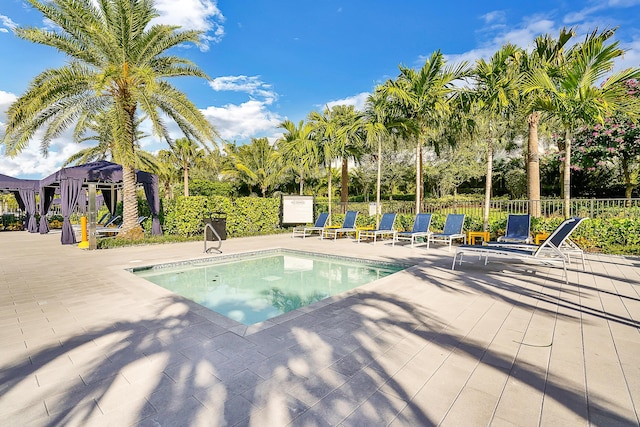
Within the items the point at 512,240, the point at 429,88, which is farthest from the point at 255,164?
the point at 512,240

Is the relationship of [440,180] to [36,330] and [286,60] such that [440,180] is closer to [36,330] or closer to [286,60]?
[286,60]

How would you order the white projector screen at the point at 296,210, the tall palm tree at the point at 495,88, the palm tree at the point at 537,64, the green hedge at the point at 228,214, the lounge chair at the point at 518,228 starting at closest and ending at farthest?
the lounge chair at the point at 518,228
the tall palm tree at the point at 495,88
the palm tree at the point at 537,64
the green hedge at the point at 228,214
the white projector screen at the point at 296,210

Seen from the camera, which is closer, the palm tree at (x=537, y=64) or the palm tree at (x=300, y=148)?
the palm tree at (x=537, y=64)

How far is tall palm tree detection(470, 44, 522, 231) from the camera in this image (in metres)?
8.79

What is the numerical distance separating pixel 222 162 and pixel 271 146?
24.1ft

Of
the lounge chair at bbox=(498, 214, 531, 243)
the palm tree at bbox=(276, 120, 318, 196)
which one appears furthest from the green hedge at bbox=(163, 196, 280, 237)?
the lounge chair at bbox=(498, 214, 531, 243)

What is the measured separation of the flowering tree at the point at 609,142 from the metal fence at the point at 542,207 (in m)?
7.05

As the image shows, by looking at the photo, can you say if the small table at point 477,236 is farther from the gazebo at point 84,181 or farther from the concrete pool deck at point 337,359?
the gazebo at point 84,181

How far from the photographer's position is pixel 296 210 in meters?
15.1

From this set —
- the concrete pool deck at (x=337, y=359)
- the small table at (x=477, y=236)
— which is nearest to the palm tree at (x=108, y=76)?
the concrete pool deck at (x=337, y=359)

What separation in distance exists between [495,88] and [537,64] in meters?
2.22

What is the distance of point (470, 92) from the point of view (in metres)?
9.88

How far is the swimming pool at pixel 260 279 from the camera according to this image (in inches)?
201

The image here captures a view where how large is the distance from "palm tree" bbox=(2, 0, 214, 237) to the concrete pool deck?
6.64 m
